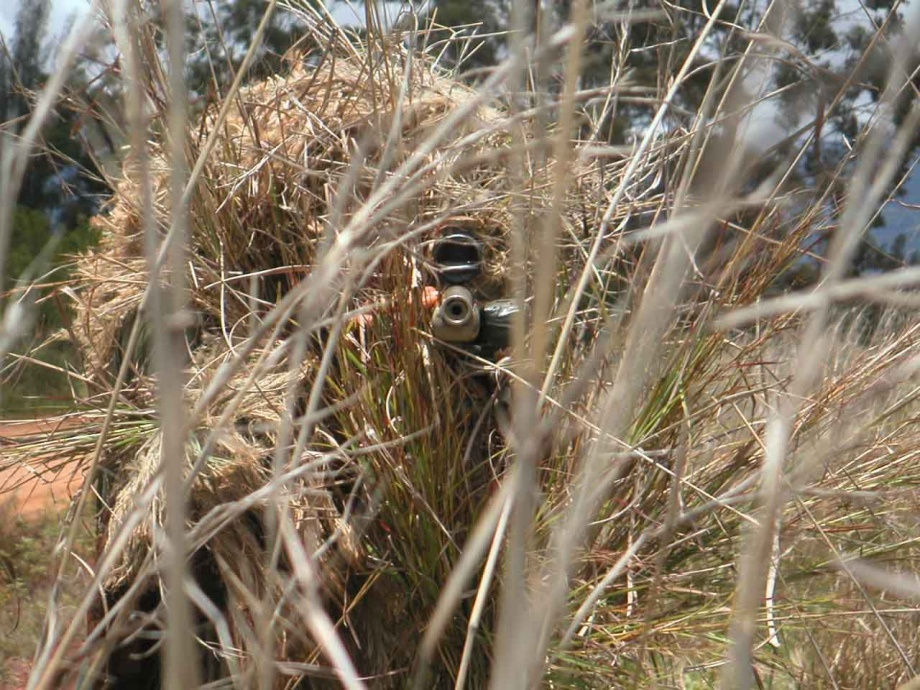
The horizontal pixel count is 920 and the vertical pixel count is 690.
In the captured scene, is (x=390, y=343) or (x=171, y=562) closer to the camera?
(x=171, y=562)

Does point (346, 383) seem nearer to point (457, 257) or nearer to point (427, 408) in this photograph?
point (427, 408)

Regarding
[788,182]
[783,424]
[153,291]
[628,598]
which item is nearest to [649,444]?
[628,598]

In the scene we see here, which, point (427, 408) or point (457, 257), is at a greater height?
point (457, 257)

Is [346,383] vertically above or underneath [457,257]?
underneath

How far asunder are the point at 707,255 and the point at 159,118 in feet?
3.59

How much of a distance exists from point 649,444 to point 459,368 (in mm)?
363

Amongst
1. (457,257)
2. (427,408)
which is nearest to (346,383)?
(427,408)

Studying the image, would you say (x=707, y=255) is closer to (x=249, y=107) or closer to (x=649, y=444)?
(x=649, y=444)

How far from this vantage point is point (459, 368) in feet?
5.70

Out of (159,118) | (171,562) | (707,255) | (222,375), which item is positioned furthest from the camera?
(707,255)

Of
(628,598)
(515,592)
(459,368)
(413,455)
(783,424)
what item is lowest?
(628,598)

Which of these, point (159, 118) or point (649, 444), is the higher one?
point (159, 118)

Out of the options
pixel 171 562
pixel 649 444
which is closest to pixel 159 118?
pixel 649 444

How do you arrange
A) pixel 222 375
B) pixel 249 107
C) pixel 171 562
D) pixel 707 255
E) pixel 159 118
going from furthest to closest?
pixel 707 255 < pixel 249 107 < pixel 159 118 < pixel 222 375 < pixel 171 562
